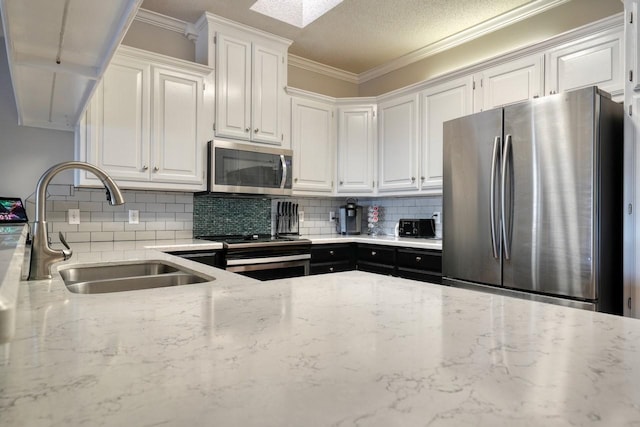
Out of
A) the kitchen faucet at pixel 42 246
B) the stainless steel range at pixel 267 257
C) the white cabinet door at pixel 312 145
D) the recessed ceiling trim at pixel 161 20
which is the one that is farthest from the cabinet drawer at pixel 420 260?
the recessed ceiling trim at pixel 161 20

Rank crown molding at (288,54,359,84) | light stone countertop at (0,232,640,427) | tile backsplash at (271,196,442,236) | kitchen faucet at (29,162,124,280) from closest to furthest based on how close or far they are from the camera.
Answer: light stone countertop at (0,232,640,427) < kitchen faucet at (29,162,124,280) < tile backsplash at (271,196,442,236) < crown molding at (288,54,359,84)

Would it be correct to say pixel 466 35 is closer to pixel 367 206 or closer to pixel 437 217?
pixel 437 217

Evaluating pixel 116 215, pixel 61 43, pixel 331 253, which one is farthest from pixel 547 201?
pixel 116 215

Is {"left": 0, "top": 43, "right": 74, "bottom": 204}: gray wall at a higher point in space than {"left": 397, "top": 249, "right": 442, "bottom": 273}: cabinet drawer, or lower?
higher

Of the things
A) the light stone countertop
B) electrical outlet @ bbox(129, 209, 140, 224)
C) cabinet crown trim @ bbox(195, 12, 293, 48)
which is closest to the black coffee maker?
cabinet crown trim @ bbox(195, 12, 293, 48)

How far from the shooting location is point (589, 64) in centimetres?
243

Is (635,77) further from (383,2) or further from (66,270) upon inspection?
(66,270)

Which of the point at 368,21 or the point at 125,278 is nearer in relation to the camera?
the point at 125,278

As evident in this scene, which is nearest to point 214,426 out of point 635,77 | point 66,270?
point 66,270

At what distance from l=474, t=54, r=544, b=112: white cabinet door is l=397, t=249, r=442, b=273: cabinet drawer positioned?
1171 millimetres

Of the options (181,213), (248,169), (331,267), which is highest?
(248,169)

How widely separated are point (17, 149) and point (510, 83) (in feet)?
11.4

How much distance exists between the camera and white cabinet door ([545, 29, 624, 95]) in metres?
2.32

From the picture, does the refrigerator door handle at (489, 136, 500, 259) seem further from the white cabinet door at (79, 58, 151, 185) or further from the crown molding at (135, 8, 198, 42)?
the crown molding at (135, 8, 198, 42)
